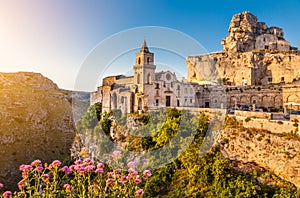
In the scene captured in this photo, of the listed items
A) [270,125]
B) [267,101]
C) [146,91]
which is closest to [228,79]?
[267,101]

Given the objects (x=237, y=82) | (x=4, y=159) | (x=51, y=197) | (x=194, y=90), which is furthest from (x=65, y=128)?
(x=51, y=197)

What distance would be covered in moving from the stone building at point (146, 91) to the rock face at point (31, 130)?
13.5 metres

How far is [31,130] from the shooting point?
37938 mm

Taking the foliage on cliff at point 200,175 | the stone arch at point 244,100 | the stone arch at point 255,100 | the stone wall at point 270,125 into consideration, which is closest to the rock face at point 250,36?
the stone arch at point 244,100

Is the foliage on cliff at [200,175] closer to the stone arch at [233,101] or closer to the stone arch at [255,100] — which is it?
the stone arch at [233,101]

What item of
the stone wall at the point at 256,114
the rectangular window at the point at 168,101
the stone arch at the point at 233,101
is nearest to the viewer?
the stone wall at the point at 256,114

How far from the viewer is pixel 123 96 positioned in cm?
2430

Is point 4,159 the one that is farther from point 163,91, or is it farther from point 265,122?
point 265,122

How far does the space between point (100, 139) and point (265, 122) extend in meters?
16.0

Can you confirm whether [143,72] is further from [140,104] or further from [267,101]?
[267,101]

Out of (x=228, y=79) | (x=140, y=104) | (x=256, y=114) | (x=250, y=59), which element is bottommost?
(x=256, y=114)

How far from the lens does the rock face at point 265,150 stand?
11.6 metres

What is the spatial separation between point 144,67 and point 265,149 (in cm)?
1320

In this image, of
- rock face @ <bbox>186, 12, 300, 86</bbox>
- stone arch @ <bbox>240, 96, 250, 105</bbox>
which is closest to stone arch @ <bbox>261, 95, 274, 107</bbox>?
stone arch @ <bbox>240, 96, 250, 105</bbox>
